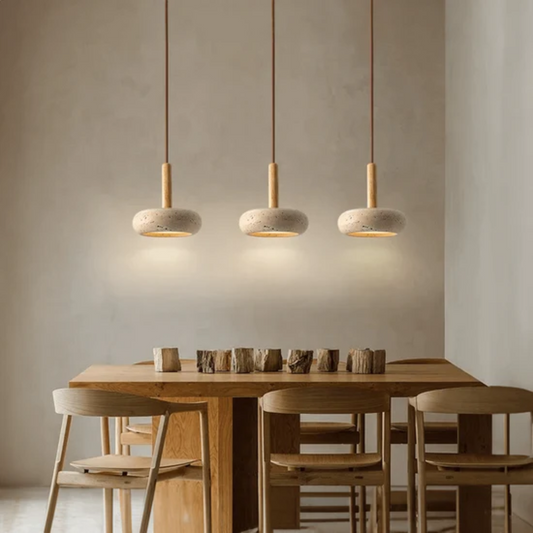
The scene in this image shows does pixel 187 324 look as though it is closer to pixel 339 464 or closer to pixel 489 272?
pixel 489 272

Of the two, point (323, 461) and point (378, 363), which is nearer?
point (323, 461)

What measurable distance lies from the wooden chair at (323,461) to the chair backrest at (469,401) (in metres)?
0.17

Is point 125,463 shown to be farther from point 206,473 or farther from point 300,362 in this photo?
point 300,362

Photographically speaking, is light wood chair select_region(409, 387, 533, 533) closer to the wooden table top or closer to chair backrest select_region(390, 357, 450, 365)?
the wooden table top

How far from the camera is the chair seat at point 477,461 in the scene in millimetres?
3137

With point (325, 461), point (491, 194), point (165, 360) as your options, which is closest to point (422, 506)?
point (325, 461)

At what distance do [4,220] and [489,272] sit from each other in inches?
125

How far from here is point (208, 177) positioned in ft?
18.9

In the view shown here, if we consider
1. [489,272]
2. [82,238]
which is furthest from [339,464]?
[82,238]

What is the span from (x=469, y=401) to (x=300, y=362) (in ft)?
3.00

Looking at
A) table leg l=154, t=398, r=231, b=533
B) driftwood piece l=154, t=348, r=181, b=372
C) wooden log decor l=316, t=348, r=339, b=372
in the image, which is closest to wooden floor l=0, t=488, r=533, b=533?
table leg l=154, t=398, r=231, b=533

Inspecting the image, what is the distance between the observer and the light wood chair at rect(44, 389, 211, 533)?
3.06 m

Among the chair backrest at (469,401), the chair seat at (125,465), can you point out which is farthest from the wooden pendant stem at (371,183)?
the chair seat at (125,465)

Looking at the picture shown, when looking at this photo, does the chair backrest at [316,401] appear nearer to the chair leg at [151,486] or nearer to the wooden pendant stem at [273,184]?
the chair leg at [151,486]
